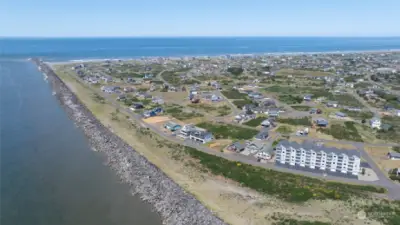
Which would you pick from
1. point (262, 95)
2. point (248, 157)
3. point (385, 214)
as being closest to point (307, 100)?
point (262, 95)

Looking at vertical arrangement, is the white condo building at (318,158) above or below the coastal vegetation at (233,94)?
above

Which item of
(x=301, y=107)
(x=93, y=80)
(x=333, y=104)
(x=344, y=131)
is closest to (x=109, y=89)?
(x=93, y=80)

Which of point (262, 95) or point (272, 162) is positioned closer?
point (272, 162)

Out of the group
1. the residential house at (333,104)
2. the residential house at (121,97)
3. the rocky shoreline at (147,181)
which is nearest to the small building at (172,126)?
the rocky shoreline at (147,181)

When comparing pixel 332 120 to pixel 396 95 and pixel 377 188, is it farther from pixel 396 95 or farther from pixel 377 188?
pixel 396 95

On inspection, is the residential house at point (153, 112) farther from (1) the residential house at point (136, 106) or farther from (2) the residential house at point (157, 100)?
(2) the residential house at point (157, 100)

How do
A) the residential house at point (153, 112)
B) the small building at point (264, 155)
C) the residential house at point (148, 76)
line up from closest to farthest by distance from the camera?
the small building at point (264, 155)
the residential house at point (153, 112)
the residential house at point (148, 76)
